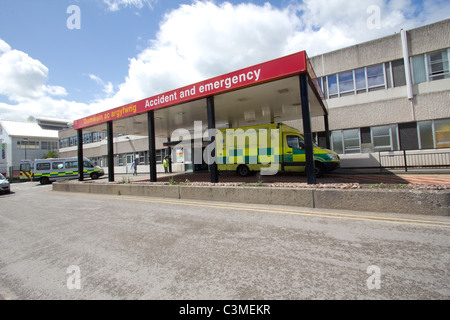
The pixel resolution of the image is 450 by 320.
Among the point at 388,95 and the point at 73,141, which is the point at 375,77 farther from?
the point at 73,141

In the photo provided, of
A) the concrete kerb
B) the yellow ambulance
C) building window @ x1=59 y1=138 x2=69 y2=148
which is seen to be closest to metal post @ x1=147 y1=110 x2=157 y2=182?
the concrete kerb

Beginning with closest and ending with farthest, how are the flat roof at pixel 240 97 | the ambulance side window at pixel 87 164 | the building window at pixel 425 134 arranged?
the flat roof at pixel 240 97, the building window at pixel 425 134, the ambulance side window at pixel 87 164

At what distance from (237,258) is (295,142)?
906 cm

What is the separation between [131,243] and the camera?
13.2ft

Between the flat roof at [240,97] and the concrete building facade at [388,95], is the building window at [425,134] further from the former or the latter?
the flat roof at [240,97]

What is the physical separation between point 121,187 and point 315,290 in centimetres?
1048

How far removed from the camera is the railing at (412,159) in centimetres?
1201

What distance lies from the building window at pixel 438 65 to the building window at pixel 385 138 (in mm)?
3585

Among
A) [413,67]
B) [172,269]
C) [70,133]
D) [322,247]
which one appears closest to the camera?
[172,269]

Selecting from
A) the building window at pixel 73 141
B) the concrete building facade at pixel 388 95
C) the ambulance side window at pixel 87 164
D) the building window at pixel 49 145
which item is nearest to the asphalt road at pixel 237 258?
the concrete building facade at pixel 388 95

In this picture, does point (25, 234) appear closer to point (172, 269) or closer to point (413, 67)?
point (172, 269)

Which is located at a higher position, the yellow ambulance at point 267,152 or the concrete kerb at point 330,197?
the yellow ambulance at point 267,152

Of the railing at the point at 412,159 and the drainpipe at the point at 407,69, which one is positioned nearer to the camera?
the railing at the point at 412,159
